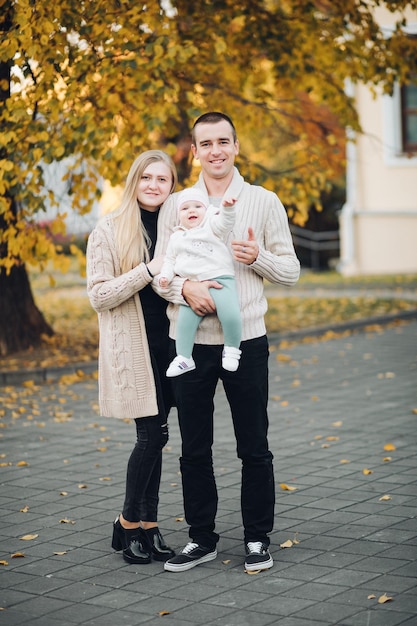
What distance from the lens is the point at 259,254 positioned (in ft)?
17.0

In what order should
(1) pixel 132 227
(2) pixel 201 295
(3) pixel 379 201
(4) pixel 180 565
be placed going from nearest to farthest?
(2) pixel 201 295 → (4) pixel 180 565 → (1) pixel 132 227 → (3) pixel 379 201

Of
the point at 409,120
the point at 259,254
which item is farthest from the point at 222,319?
the point at 409,120

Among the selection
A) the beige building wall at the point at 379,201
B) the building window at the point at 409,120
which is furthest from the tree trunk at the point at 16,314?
the building window at the point at 409,120

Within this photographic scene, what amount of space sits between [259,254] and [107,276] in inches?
30.4

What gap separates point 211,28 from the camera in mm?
11688

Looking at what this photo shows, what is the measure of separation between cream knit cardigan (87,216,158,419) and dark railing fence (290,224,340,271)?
22834 mm

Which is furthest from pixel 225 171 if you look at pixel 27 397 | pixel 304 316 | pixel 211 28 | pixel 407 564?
pixel 304 316

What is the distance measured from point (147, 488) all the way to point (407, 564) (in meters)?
1.31

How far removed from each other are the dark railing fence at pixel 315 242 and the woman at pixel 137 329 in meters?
22.8

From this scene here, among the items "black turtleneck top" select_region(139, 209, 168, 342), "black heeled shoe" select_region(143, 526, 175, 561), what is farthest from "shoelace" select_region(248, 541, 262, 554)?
"black turtleneck top" select_region(139, 209, 168, 342)

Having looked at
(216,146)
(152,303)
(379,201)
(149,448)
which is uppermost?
(379,201)

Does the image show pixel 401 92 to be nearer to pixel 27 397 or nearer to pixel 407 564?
pixel 27 397

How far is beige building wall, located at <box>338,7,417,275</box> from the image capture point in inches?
959

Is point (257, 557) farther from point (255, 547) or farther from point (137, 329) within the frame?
point (137, 329)
